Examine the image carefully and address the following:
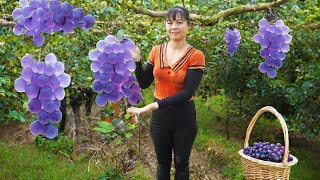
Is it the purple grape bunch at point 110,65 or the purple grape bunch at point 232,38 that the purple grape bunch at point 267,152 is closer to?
the purple grape bunch at point 232,38

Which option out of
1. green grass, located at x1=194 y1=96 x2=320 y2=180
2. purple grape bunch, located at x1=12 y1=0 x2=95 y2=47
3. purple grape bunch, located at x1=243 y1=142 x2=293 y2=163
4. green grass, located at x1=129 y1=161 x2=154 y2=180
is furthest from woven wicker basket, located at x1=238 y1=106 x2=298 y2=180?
green grass, located at x1=194 y1=96 x2=320 y2=180

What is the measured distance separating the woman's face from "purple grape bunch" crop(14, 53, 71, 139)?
A: 87 centimetres

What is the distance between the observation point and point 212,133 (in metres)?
5.64

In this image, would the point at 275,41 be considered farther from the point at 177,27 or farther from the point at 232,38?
the point at 232,38

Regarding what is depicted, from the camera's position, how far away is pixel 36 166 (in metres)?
3.88

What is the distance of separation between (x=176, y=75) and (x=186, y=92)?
11cm

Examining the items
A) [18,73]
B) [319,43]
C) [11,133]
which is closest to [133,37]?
[18,73]

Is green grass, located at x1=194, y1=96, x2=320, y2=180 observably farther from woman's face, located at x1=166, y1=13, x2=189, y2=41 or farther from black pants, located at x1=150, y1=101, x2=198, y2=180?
woman's face, located at x1=166, y1=13, x2=189, y2=41

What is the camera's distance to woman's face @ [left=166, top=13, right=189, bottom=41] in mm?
2051

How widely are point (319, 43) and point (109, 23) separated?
91.9 inches

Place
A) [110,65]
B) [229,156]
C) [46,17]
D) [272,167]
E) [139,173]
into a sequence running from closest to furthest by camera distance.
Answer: [46,17] → [110,65] → [272,167] → [139,173] → [229,156]

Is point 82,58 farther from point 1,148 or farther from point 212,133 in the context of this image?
point 212,133

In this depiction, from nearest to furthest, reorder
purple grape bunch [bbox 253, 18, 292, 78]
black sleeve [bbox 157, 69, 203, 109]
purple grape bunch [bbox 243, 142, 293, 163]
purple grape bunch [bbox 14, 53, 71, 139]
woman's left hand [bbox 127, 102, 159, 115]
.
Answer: purple grape bunch [bbox 14, 53, 71, 139] → woman's left hand [bbox 127, 102, 159, 115] → black sleeve [bbox 157, 69, 203, 109] → purple grape bunch [bbox 253, 18, 292, 78] → purple grape bunch [bbox 243, 142, 293, 163]

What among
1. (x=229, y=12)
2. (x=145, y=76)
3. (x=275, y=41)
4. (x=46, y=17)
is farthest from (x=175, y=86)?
(x=229, y=12)
